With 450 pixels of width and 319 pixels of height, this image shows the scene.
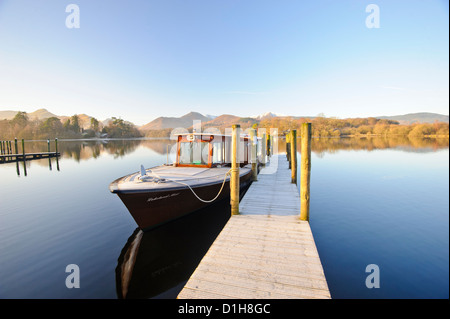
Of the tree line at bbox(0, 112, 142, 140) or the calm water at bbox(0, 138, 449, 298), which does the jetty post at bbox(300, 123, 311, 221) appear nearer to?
the calm water at bbox(0, 138, 449, 298)

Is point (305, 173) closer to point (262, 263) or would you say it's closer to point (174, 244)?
point (262, 263)

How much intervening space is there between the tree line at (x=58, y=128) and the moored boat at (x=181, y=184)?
92.5m

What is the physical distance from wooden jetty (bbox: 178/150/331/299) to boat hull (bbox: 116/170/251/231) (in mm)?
2300

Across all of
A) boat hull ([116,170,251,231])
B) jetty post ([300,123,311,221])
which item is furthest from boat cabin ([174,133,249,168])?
jetty post ([300,123,311,221])

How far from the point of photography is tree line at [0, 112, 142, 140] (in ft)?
285

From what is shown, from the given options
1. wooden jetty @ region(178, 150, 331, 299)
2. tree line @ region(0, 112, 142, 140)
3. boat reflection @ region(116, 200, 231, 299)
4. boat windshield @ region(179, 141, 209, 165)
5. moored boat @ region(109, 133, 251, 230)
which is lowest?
boat reflection @ region(116, 200, 231, 299)

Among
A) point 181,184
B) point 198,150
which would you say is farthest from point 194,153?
point 181,184

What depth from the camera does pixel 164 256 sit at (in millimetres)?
6785

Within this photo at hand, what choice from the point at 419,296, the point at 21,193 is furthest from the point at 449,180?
the point at 21,193

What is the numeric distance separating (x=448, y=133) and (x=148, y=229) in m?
118

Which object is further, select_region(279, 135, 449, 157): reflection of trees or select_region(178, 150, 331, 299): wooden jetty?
select_region(279, 135, 449, 157): reflection of trees

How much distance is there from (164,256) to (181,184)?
8.27ft

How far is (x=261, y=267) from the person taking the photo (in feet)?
14.1
